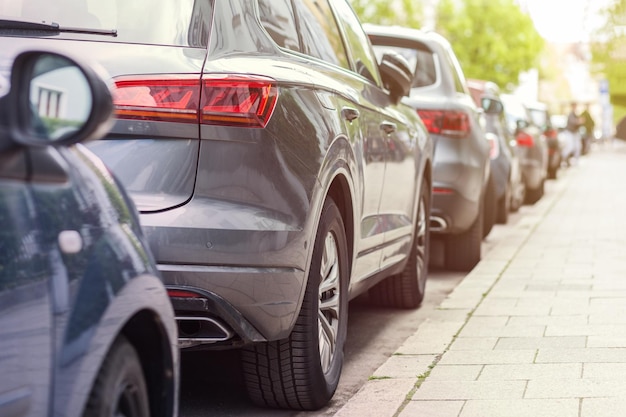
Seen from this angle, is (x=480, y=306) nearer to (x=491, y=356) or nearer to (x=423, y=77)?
(x=491, y=356)

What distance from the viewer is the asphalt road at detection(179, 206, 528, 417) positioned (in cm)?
539

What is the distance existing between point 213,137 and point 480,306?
3779 mm

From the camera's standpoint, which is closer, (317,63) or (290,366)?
(290,366)

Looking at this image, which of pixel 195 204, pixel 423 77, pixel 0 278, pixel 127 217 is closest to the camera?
pixel 0 278

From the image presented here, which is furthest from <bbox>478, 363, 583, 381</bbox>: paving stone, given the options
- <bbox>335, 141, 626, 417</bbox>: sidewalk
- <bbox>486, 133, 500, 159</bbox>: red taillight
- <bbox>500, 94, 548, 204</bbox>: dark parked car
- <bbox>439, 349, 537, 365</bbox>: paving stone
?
<bbox>500, 94, 548, 204</bbox>: dark parked car

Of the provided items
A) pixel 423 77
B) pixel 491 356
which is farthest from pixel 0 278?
pixel 423 77

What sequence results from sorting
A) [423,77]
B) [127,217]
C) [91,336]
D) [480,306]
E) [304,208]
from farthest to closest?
[423,77], [480,306], [304,208], [127,217], [91,336]

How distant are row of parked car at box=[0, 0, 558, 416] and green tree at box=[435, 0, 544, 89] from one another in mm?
67401

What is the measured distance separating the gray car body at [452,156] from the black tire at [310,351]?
Result: 461 cm

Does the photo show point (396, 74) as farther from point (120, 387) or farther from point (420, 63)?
point (120, 387)

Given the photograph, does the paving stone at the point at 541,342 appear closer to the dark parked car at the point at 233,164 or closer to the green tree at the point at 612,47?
the dark parked car at the point at 233,164

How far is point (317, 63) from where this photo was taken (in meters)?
5.53

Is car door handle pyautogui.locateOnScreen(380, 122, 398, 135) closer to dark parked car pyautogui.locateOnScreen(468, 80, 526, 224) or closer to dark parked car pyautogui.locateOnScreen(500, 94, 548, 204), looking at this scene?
dark parked car pyautogui.locateOnScreen(468, 80, 526, 224)

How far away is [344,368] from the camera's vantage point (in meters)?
6.42
